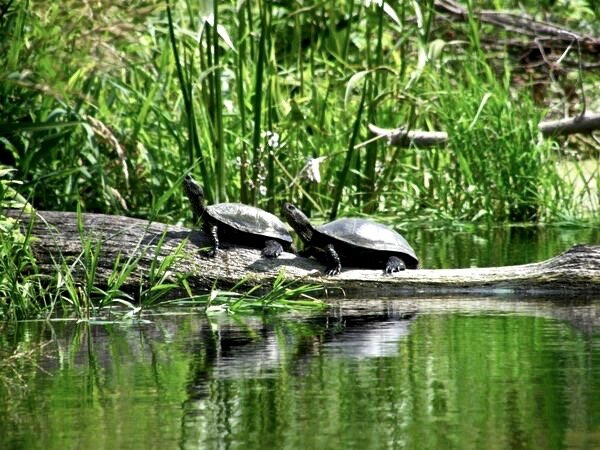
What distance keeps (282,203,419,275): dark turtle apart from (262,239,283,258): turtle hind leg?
0.73 ft

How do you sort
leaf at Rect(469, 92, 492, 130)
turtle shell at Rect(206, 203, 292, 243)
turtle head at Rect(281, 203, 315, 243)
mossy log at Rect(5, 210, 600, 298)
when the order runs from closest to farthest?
mossy log at Rect(5, 210, 600, 298) < turtle shell at Rect(206, 203, 292, 243) < turtle head at Rect(281, 203, 315, 243) < leaf at Rect(469, 92, 492, 130)

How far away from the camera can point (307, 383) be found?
446 cm

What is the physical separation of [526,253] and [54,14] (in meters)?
3.01

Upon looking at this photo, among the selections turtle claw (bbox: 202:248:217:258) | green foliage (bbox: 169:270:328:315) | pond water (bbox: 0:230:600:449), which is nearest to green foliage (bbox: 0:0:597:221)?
turtle claw (bbox: 202:248:217:258)

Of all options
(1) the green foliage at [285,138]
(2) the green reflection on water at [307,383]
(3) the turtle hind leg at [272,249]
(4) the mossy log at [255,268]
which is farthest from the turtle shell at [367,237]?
(1) the green foliage at [285,138]

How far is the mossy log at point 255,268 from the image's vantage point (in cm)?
666

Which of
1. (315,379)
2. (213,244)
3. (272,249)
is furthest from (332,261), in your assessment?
(315,379)

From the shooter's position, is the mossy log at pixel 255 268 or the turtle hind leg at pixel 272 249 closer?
the mossy log at pixel 255 268

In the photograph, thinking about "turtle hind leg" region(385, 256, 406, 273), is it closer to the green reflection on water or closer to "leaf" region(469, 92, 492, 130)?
the green reflection on water

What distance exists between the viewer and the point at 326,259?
7.11m

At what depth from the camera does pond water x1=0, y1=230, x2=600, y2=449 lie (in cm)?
372

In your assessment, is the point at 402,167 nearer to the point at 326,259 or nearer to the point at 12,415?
the point at 326,259

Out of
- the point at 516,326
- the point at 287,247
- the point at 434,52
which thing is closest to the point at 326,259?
the point at 287,247

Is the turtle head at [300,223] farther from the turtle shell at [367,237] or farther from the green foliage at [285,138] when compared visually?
the green foliage at [285,138]
